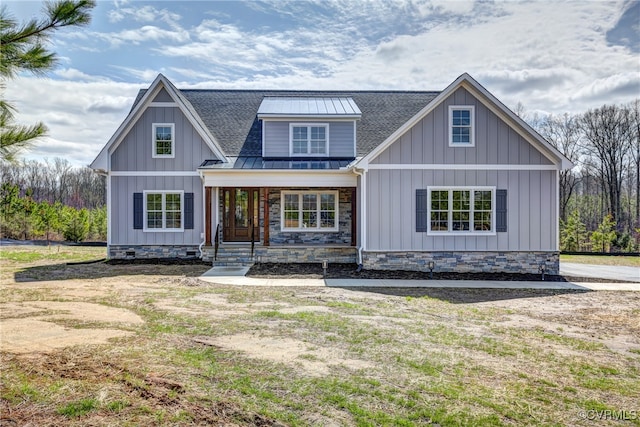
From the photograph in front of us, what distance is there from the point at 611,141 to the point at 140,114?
32.9 m

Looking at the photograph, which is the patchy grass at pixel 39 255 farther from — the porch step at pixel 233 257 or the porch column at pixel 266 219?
the porch column at pixel 266 219

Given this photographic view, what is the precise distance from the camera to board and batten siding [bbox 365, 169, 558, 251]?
13.4 m

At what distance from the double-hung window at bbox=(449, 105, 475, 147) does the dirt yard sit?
596cm

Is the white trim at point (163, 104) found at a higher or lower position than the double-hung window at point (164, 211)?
higher

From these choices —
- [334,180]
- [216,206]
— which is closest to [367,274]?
[334,180]

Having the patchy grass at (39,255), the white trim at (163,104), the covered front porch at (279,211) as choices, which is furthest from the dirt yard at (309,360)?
the white trim at (163,104)

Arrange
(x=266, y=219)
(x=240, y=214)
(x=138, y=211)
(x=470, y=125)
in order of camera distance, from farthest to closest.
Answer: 1. (x=240, y=214)
2. (x=138, y=211)
3. (x=266, y=219)
4. (x=470, y=125)

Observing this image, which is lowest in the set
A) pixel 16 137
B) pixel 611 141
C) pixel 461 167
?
pixel 16 137

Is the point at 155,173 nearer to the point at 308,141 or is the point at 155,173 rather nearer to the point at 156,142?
the point at 156,142

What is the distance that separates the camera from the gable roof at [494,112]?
13164 millimetres

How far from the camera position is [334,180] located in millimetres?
14914

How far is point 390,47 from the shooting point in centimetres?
1463

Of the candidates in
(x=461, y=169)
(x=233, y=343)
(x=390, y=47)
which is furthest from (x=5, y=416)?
(x=390, y=47)

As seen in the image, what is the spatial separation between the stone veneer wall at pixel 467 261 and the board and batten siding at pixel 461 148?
2.92m
